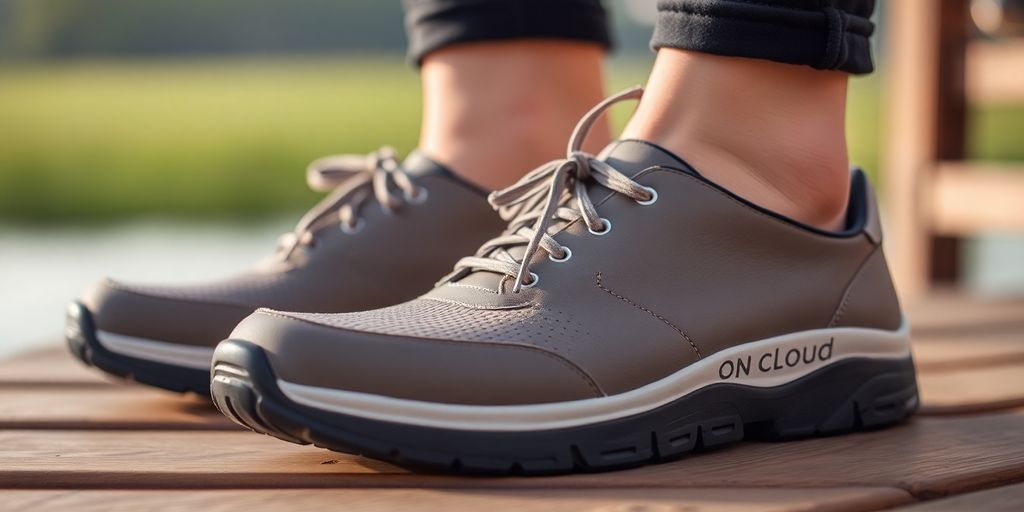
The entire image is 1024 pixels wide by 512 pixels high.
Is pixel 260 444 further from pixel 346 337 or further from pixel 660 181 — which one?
pixel 660 181

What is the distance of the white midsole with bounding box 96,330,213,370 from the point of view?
4.32 ft

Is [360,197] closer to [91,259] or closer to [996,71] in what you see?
[996,71]

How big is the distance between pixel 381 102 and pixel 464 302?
2039cm

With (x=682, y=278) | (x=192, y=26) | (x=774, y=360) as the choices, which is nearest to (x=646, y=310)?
(x=682, y=278)

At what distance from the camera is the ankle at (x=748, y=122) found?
3.75ft

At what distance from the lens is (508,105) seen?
147 centimetres

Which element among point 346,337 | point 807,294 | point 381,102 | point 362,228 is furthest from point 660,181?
point 381,102

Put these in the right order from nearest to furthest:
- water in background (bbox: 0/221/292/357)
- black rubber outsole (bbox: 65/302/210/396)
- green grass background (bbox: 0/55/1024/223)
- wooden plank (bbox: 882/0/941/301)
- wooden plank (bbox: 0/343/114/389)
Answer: black rubber outsole (bbox: 65/302/210/396)
wooden plank (bbox: 0/343/114/389)
wooden plank (bbox: 882/0/941/301)
water in background (bbox: 0/221/292/357)
green grass background (bbox: 0/55/1024/223)

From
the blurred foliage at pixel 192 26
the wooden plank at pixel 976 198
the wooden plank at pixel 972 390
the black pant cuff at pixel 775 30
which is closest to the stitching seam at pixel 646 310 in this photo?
the black pant cuff at pixel 775 30

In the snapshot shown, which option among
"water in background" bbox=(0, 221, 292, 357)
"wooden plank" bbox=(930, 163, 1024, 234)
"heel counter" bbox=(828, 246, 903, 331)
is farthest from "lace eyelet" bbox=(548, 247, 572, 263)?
"wooden plank" bbox=(930, 163, 1024, 234)

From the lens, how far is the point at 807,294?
116 cm

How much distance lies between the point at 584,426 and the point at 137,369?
0.57 meters

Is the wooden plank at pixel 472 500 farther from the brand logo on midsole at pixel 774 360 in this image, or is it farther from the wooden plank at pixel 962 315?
the wooden plank at pixel 962 315

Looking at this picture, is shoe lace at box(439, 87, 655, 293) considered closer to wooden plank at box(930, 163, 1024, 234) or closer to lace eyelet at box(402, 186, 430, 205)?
lace eyelet at box(402, 186, 430, 205)
